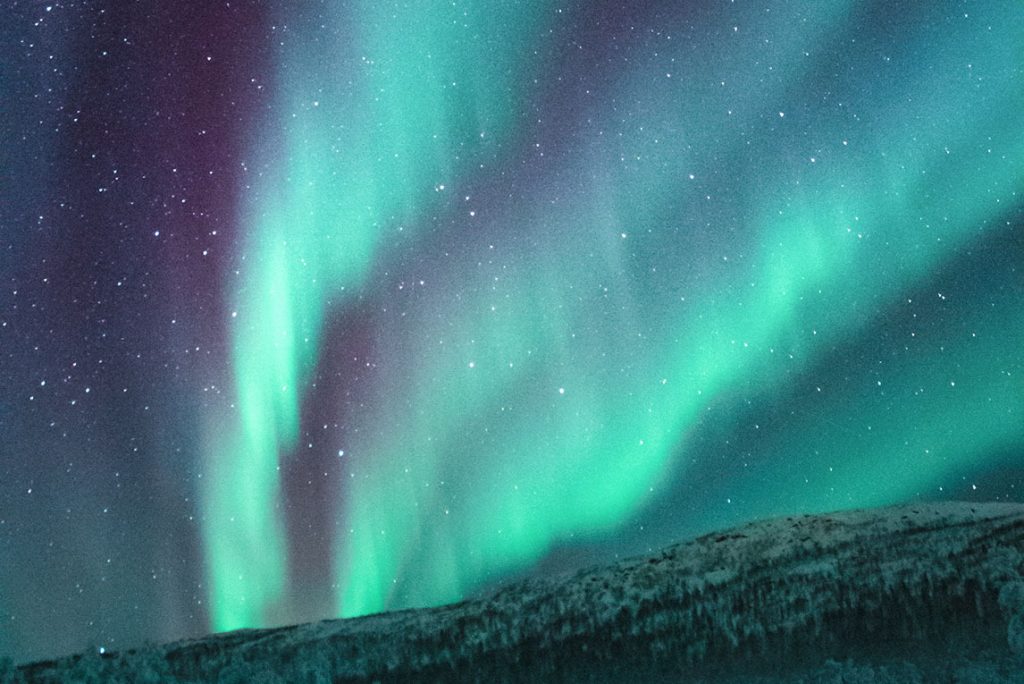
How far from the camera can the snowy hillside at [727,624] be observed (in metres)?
19.7

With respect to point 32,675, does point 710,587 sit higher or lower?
lower

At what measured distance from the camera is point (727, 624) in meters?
26.0

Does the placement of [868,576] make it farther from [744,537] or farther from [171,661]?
[171,661]

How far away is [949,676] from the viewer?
659 inches

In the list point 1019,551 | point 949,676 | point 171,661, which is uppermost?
point 171,661

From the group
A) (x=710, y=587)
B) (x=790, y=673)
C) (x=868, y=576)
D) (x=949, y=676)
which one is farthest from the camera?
(x=710, y=587)

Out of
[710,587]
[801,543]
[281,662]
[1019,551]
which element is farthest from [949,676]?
[281,662]

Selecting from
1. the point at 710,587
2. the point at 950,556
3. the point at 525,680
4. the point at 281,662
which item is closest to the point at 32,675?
the point at 281,662

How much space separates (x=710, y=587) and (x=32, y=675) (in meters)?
23.6

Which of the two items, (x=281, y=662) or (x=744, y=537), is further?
(x=744, y=537)

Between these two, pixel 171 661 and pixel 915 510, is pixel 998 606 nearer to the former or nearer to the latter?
pixel 915 510

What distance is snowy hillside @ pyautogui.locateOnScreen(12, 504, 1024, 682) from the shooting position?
19.7 meters

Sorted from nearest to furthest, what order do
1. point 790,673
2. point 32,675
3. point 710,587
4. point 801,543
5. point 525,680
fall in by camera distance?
point 790,673 < point 525,680 < point 32,675 < point 710,587 < point 801,543

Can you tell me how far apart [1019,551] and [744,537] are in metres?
14.1
